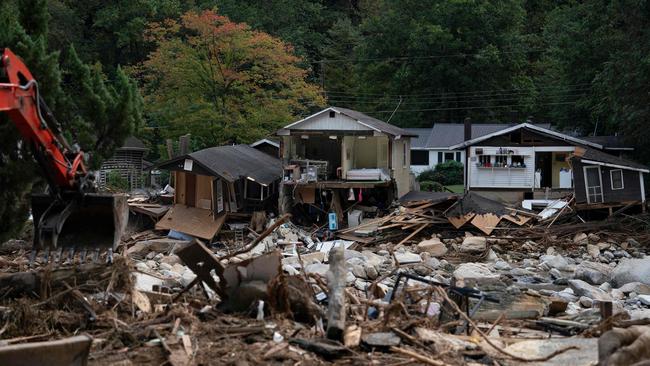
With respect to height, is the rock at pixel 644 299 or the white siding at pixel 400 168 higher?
the white siding at pixel 400 168

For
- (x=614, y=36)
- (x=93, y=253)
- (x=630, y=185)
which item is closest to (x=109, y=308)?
(x=93, y=253)

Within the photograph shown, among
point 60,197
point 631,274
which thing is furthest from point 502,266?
point 60,197

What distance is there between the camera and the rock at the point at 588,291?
17.9 meters

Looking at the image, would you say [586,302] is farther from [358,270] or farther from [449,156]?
[449,156]

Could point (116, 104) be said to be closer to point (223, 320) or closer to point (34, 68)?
point (34, 68)

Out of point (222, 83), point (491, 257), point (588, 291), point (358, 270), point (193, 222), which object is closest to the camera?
point (588, 291)

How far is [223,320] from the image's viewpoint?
10.3 metres

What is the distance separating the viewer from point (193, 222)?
30.0 meters

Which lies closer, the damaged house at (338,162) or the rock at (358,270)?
the rock at (358,270)

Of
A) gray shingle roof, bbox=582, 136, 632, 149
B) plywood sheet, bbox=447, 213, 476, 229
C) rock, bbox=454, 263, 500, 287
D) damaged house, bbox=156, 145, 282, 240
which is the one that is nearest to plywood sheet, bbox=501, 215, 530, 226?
plywood sheet, bbox=447, 213, 476, 229

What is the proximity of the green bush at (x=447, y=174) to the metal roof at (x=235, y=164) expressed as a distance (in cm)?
1554

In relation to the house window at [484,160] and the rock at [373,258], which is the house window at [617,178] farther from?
the rock at [373,258]

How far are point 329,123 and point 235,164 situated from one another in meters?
4.81

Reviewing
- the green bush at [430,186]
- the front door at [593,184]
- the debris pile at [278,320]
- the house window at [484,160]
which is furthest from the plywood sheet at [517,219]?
the green bush at [430,186]
